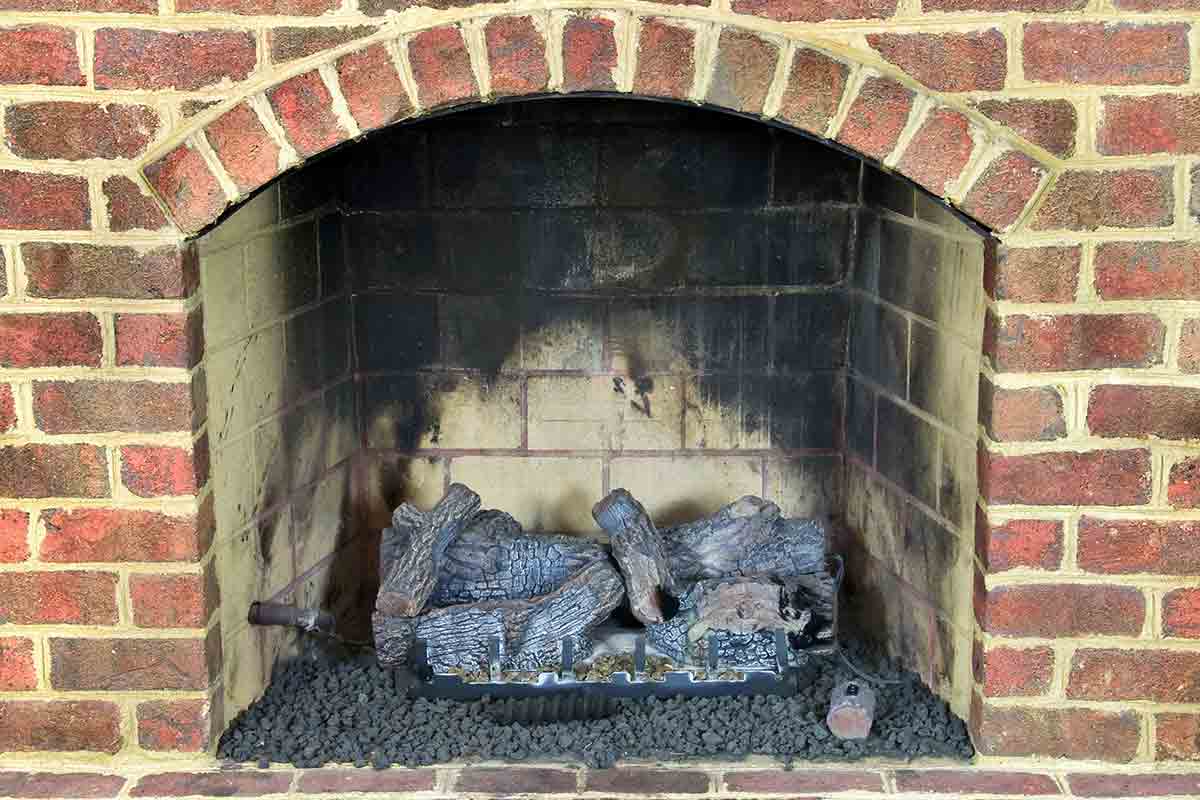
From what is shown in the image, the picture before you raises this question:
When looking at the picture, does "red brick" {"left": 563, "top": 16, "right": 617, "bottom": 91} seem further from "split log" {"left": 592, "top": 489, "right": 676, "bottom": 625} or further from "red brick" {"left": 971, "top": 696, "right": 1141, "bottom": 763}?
"red brick" {"left": 971, "top": 696, "right": 1141, "bottom": 763}

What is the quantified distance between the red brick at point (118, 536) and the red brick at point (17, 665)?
0.17 meters

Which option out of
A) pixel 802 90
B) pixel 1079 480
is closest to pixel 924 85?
pixel 802 90

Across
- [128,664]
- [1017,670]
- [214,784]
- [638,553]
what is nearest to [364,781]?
[214,784]

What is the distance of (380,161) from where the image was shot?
128 inches

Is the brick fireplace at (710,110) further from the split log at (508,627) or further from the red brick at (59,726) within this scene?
the split log at (508,627)

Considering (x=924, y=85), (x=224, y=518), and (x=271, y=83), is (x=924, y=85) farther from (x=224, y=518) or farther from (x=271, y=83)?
(x=224, y=518)

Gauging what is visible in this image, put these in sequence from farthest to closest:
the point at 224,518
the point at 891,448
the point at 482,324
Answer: the point at 482,324 < the point at 891,448 < the point at 224,518

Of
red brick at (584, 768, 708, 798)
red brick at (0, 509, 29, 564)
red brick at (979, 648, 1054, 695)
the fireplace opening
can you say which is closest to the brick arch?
the fireplace opening

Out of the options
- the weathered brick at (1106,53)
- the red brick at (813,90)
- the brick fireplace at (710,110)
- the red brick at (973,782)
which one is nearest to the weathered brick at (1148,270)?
the brick fireplace at (710,110)

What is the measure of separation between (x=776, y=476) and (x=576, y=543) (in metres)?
0.55

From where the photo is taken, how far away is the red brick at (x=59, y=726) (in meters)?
2.61

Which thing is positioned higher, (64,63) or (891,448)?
(64,63)

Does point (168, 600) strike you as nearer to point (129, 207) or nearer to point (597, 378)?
point (129, 207)

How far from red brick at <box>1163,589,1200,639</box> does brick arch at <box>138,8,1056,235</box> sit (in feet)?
2.35
